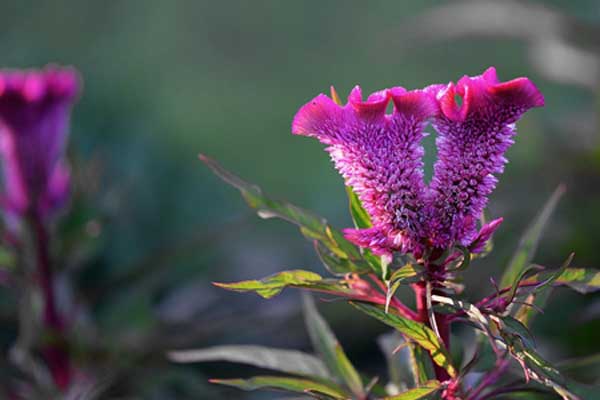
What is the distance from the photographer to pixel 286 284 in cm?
61

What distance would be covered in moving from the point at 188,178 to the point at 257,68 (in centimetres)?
235

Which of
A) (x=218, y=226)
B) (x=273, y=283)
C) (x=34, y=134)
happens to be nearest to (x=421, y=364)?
(x=273, y=283)

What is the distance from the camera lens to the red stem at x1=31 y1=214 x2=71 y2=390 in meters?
1.22

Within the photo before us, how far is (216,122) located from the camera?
3.76m

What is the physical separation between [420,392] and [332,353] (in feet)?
0.66

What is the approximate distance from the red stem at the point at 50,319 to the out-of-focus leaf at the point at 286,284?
0.72 meters

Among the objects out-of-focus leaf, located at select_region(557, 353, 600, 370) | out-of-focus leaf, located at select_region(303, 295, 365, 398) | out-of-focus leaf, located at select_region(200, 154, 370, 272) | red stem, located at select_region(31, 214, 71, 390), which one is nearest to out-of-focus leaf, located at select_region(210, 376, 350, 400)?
out-of-focus leaf, located at select_region(303, 295, 365, 398)

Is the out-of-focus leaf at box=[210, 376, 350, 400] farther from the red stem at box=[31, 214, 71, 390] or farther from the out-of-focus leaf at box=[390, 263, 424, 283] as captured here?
the red stem at box=[31, 214, 71, 390]

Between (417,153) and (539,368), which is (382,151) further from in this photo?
(539,368)

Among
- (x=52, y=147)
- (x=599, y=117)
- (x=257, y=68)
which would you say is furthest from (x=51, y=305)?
(x=257, y=68)

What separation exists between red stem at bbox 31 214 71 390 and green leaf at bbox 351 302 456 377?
79 centimetres

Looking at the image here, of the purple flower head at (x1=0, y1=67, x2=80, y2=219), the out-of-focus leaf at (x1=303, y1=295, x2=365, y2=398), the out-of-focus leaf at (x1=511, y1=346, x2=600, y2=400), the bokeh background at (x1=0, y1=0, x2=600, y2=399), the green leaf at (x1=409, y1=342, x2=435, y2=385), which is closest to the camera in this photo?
the out-of-focus leaf at (x1=511, y1=346, x2=600, y2=400)

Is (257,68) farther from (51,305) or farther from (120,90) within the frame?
(51,305)

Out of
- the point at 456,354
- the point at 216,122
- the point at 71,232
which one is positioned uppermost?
the point at 456,354
